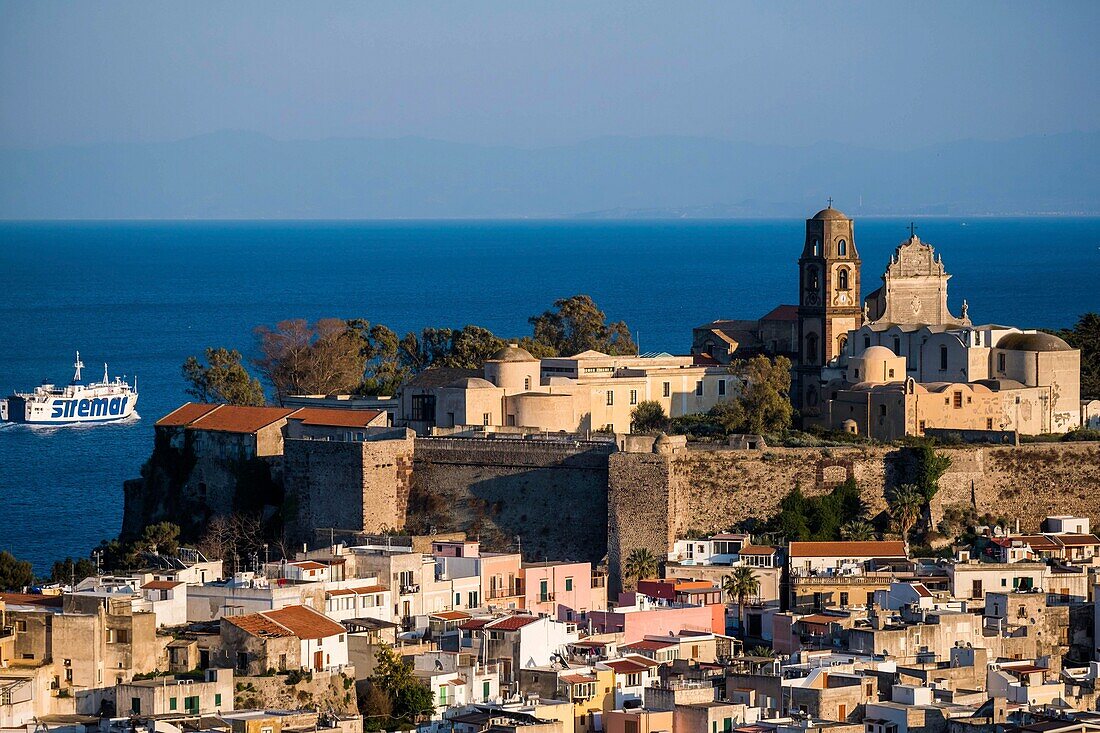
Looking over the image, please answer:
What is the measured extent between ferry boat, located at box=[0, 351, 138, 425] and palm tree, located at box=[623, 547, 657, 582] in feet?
164

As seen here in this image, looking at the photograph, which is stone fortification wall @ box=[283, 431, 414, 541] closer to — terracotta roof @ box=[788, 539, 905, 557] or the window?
the window

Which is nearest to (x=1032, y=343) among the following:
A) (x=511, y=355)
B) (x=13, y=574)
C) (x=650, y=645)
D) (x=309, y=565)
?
(x=511, y=355)

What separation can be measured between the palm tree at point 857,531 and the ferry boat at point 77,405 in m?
49.6

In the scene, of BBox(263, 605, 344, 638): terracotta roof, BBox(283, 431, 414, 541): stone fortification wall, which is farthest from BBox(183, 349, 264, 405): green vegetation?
BBox(263, 605, 344, 638): terracotta roof

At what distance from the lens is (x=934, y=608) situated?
40.0 meters

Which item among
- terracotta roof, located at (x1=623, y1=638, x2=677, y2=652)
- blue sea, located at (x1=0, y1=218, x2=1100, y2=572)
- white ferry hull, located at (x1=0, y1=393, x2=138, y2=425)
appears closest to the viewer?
terracotta roof, located at (x1=623, y1=638, x2=677, y2=652)

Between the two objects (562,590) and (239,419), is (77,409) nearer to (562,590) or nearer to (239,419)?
(239,419)

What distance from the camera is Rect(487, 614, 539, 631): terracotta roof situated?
1449 inches

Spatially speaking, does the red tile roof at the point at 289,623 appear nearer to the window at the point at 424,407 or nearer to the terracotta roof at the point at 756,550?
the terracotta roof at the point at 756,550

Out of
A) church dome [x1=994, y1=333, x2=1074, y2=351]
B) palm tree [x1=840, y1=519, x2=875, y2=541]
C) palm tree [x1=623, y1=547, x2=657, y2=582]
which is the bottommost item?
palm tree [x1=623, y1=547, x2=657, y2=582]

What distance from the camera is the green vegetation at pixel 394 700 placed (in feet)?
111

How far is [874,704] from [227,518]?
18914 millimetres

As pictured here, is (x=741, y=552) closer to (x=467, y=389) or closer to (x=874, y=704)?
(x=467, y=389)

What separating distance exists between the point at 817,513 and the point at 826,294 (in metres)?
9.11
